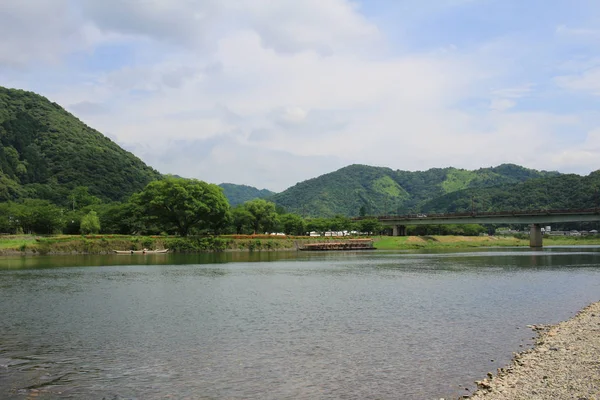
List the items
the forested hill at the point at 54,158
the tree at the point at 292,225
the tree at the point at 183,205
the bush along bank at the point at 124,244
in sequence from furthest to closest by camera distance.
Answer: the forested hill at the point at 54,158
the tree at the point at 292,225
the tree at the point at 183,205
the bush along bank at the point at 124,244

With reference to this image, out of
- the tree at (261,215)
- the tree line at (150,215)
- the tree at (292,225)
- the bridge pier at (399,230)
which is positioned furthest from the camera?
the bridge pier at (399,230)

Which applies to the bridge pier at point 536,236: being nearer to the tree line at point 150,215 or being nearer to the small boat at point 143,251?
the tree line at point 150,215

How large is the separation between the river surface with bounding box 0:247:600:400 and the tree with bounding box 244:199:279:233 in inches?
3183

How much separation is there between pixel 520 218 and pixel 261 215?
6341 cm

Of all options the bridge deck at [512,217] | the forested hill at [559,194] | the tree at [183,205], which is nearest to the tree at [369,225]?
the bridge deck at [512,217]

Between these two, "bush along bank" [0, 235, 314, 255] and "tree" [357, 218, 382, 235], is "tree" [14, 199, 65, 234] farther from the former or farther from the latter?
"tree" [357, 218, 382, 235]

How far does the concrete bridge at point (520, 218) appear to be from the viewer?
104812 mm

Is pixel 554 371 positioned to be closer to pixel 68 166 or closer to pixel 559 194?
pixel 68 166

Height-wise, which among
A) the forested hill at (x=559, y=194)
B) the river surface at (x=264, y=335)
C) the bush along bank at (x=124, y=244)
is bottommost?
the river surface at (x=264, y=335)

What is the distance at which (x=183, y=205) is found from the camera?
322 ft

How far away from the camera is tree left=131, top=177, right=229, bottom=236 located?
321ft

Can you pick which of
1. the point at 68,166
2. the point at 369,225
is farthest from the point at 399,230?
the point at 68,166

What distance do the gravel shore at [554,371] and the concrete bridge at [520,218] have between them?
9476 cm

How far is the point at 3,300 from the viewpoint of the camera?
31.6 m
